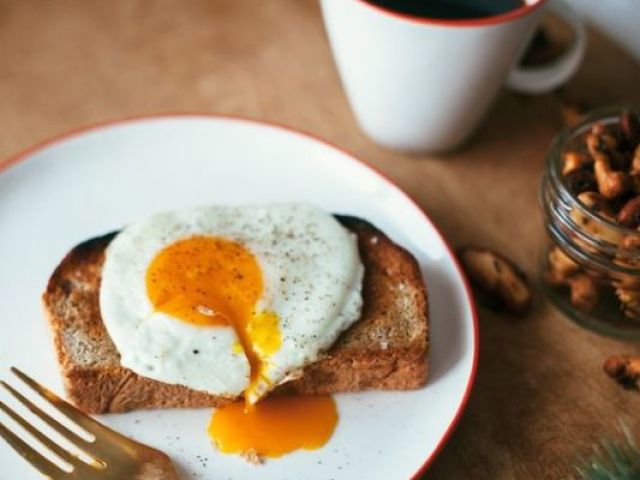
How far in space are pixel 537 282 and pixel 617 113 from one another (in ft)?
1.53

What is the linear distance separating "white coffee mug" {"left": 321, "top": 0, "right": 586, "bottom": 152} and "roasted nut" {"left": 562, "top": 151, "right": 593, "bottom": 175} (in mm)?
324

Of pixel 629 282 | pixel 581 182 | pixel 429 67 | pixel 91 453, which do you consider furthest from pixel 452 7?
pixel 91 453

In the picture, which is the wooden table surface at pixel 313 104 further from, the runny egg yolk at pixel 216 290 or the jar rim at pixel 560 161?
the runny egg yolk at pixel 216 290

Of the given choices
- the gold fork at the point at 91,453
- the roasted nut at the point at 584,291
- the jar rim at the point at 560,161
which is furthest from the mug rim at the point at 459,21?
the gold fork at the point at 91,453

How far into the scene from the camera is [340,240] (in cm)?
204

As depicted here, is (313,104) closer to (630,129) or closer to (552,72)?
(552,72)

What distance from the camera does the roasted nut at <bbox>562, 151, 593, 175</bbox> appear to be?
2.12 m

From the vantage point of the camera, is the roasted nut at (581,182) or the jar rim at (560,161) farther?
the roasted nut at (581,182)

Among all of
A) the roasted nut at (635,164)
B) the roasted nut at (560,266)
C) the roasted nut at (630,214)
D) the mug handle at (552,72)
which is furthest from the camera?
the mug handle at (552,72)

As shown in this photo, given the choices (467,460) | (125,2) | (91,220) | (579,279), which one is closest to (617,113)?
(579,279)

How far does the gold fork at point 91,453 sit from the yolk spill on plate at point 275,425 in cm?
13

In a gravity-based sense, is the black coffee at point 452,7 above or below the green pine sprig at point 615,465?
above

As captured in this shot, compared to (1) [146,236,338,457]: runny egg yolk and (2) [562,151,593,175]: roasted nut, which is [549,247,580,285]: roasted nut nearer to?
(2) [562,151,593,175]: roasted nut

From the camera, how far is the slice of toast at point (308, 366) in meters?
1.84
